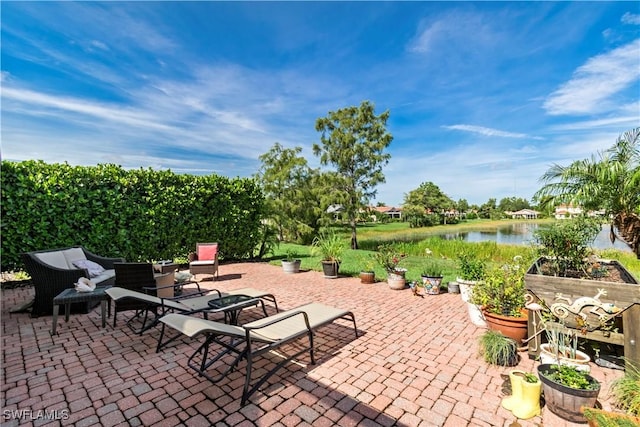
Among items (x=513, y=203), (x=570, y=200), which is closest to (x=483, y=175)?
(x=570, y=200)

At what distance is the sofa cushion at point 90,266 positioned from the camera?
5343 mm

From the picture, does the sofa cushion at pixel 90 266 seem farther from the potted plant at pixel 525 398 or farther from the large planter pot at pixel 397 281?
the potted plant at pixel 525 398

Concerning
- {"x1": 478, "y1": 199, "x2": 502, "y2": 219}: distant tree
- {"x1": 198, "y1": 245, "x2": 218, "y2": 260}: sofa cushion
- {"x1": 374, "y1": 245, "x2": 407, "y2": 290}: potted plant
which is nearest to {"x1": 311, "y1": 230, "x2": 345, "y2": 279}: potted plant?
{"x1": 374, "y1": 245, "x2": 407, "y2": 290}: potted plant

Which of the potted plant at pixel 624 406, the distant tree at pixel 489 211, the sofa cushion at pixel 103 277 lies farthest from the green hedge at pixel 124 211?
the distant tree at pixel 489 211

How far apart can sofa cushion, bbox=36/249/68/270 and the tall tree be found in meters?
13.2

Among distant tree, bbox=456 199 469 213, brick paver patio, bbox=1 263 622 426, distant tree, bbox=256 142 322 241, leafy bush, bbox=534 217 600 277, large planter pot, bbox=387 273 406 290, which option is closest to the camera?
brick paver patio, bbox=1 263 622 426

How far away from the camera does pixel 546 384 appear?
2217 mm

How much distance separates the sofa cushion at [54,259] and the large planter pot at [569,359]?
7294mm

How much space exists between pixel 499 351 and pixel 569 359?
592 mm

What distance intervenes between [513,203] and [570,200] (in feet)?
318

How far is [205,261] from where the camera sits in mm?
7492

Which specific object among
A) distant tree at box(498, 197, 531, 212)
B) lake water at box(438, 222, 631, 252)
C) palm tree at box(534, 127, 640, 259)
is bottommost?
lake water at box(438, 222, 631, 252)

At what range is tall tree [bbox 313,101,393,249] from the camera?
17.4m

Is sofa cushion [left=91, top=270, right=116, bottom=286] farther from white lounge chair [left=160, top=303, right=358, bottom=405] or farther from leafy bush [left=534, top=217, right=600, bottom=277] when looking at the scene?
leafy bush [left=534, top=217, right=600, bottom=277]
